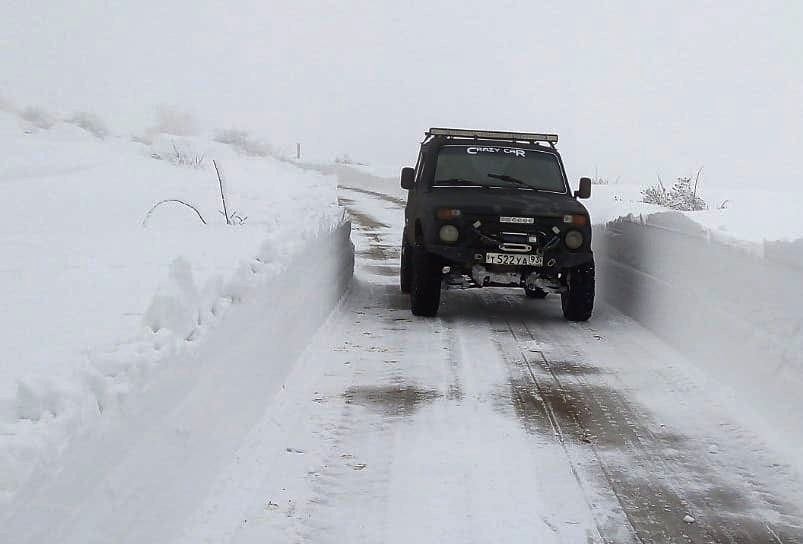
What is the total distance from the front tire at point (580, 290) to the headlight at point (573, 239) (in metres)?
0.28

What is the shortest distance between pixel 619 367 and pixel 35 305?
15.3 feet

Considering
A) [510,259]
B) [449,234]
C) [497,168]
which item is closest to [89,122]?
[497,168]

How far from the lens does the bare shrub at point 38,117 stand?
5028 cm

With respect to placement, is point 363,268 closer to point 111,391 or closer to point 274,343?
point 274,343

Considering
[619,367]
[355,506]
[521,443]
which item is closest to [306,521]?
[355,506]

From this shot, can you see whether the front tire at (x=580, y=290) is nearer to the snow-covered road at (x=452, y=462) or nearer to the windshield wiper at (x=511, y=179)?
the windshield wiper at (x=511, y=179)

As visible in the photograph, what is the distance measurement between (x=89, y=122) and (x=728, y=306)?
165 ft

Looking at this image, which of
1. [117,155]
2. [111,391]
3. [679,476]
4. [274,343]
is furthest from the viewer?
[117,155]

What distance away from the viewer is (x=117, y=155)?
102ft

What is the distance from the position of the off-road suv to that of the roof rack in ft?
1.48

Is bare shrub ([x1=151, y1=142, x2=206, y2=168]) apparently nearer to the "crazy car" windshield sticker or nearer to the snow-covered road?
the "crazy car" windshield sticker

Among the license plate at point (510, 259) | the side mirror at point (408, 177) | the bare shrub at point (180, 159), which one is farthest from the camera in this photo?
the bare shrub at point (180, 159)

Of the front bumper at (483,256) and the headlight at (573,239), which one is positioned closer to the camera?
the front bumper at (483,256)

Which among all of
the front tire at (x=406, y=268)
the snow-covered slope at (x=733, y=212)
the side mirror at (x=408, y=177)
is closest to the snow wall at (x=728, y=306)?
the snow-covered slope at (x=733, y=212)
